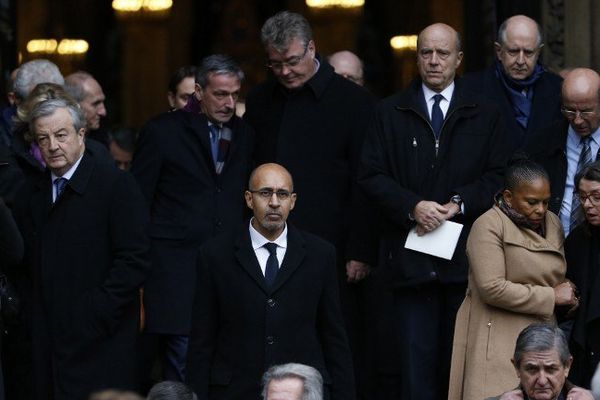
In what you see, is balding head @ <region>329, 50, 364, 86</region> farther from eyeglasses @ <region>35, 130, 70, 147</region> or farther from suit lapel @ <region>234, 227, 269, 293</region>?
suit lapel @ <region>234, 227, 269, 293</region>

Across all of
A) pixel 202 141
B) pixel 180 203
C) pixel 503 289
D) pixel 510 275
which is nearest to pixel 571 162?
pixel 510 275

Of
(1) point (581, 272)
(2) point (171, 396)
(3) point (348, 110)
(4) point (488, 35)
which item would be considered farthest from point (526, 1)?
(2) point (171, 396)

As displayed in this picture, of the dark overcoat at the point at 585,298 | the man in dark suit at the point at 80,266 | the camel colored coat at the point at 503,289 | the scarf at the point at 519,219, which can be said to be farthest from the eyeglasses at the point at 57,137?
the dark overcoat at the point at 585,298

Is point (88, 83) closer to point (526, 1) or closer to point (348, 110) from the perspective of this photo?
point (348, 110)

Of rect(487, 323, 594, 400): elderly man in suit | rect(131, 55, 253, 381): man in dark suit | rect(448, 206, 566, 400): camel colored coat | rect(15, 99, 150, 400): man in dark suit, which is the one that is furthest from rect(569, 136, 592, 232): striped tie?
rect(15, 99, 150, 400): man in dark suit

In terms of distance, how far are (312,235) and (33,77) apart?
260 cm

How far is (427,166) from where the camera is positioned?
10.8m

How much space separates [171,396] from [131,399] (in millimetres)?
2607

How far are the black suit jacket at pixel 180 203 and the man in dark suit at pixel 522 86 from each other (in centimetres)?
159

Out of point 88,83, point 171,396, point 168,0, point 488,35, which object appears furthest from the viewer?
point 168,0

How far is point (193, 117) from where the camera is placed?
11.5 meters

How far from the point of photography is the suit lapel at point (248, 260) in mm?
9836

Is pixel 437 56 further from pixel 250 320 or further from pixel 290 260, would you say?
pixel 250 320

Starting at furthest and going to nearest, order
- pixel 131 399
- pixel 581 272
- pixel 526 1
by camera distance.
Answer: pixel 526 1
pixel 581 272
pixel 131 399
